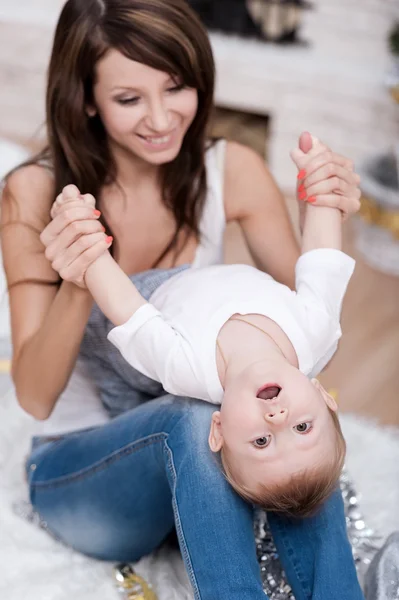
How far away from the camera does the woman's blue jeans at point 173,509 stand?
1.10m

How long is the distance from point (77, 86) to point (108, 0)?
14 centimetres

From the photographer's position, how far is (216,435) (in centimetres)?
112

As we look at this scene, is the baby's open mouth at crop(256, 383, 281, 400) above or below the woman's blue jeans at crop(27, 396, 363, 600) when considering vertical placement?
above

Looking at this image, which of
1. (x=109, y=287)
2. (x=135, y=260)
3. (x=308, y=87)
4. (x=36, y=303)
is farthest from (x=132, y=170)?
(x=308, y=87)

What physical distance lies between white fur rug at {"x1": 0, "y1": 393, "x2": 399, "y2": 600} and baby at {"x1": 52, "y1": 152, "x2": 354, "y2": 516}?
37 centimetres

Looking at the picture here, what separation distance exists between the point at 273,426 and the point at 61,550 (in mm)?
561

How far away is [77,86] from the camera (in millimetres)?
1345

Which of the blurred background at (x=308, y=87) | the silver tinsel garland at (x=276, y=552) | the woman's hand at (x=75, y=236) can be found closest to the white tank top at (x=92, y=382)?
the silver tinsel garland at (x=276, y=552)

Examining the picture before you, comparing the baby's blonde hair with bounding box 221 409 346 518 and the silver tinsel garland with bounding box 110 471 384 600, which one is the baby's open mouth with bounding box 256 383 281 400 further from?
the silver tinsel garland with bounding box 110 471 384 600

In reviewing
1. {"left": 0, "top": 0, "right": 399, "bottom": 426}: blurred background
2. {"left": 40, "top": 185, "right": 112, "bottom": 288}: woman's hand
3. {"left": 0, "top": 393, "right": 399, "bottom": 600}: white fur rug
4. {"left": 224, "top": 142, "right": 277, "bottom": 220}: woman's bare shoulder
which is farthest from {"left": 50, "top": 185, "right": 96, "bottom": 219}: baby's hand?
{"left": 0, "top": 0, "right": 399, "bottom": 426}: blurred background

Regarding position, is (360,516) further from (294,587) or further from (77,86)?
(77,86)

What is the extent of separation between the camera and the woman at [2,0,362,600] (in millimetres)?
1142

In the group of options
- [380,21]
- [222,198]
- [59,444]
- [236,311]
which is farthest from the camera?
[380,21]

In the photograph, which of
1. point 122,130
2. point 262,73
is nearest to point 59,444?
point 122,130
